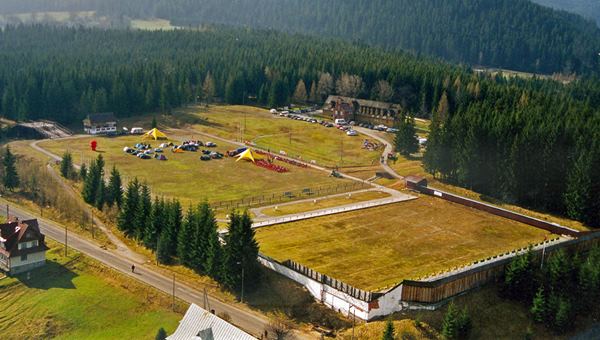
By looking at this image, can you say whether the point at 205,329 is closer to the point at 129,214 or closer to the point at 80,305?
the point at 80,305

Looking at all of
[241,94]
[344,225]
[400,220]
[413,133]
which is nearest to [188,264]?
[344,225]

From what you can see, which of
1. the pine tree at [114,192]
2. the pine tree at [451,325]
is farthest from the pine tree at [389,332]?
the pine tree at [114,192]

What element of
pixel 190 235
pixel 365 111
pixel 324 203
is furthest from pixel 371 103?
pixel 190 235

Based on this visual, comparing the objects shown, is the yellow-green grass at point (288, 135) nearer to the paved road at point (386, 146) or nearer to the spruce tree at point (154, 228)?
the paved road at point (386, 146)

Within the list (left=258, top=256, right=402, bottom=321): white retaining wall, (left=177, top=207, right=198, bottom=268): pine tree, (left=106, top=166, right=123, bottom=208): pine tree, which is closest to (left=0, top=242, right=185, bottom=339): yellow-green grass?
(left=177, top=207, right=198, bottom=268): pine tree

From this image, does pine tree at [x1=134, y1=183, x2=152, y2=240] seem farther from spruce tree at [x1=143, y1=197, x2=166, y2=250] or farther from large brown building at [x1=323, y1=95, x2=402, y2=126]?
→ large brown building at [x1=323, y1=95, x2=402, y2=126]

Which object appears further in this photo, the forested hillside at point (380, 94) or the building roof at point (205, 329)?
the forested hillside at point (380, 94)
